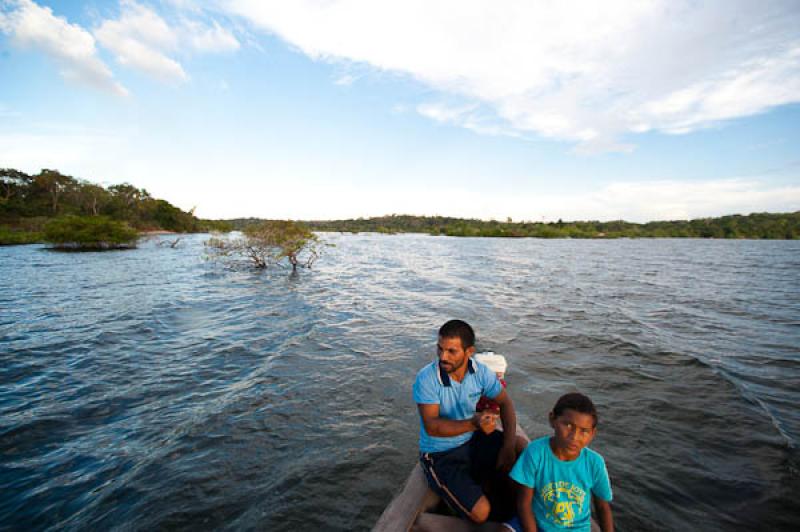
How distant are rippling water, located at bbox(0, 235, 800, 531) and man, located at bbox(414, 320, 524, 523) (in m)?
1.85

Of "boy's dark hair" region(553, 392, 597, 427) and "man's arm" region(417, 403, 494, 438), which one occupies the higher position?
"boy's dark hair" region(553, 392, 597, 427)

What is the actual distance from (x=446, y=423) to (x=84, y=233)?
55053 millimetres

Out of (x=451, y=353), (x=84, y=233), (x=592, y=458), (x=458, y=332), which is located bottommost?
(x=592, y=458)

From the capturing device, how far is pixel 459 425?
3178 mm

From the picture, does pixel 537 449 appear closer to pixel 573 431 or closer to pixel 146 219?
pixel 573 431

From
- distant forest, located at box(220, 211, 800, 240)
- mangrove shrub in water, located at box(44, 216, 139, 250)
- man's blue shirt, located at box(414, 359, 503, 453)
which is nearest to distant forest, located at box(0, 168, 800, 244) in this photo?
distant forest, located at box(220, 211, 800, 240)

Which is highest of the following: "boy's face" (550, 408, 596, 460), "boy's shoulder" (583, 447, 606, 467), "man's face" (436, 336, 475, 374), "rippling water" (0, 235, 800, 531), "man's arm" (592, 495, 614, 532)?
"man's face" (436, 336, 475, 374)

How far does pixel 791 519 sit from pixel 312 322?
42.6 feet

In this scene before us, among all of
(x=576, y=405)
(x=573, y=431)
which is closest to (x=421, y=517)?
(x=573, y=431)

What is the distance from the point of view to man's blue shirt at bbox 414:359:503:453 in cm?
338

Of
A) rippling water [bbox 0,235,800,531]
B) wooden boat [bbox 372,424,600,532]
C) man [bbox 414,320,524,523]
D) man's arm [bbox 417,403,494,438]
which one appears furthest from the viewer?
rippling water [bbox 0,235,800,531]

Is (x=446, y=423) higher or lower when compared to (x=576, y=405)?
lower

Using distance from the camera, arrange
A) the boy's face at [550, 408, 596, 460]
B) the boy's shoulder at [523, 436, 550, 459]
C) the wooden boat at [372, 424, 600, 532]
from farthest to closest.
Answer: the wooden boat at [372, 424, 600, 532]
the boy's shoulder at [523, 436, 550, 459]
the boy's face at [550, 408, 596, 460]

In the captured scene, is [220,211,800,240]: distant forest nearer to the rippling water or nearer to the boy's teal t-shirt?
the rippling water
